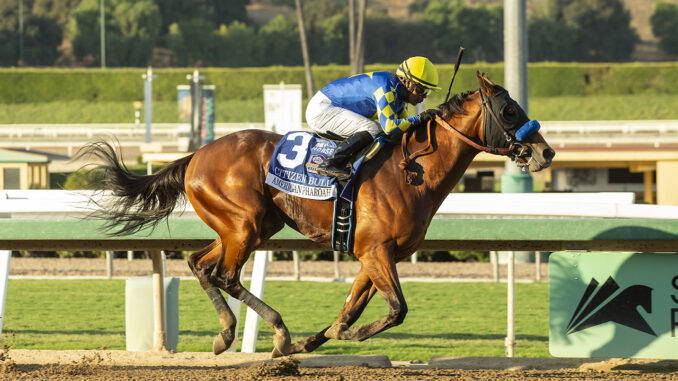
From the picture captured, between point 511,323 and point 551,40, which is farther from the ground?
point 551,40

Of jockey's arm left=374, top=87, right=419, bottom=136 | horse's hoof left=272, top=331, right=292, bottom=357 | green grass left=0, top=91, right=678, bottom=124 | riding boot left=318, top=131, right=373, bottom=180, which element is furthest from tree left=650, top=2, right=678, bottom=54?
horse's hoof left=272, top=331, right=292, bottom=357

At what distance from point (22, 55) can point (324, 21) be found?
1746 cm

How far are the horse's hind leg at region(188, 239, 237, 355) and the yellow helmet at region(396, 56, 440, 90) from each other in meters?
1.27

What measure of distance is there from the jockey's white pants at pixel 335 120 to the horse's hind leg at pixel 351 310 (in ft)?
2.26

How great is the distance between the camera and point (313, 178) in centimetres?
434

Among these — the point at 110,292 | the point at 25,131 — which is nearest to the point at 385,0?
the point at 25,131

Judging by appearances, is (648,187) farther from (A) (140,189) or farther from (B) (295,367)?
(A) (140,189)

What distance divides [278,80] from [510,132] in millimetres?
39866

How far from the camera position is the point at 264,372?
4344mm

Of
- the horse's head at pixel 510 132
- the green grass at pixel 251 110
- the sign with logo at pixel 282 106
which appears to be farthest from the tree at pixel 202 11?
the horse's head at pixel 510 132

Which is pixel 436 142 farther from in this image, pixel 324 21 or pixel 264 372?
pixel 324 21

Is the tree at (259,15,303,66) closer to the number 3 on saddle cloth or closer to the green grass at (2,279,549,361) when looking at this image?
the green grass at (2,279,549,361)

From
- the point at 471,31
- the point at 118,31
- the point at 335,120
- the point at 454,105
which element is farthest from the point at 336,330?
the point at 471,31

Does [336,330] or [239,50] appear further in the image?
[239,50]
